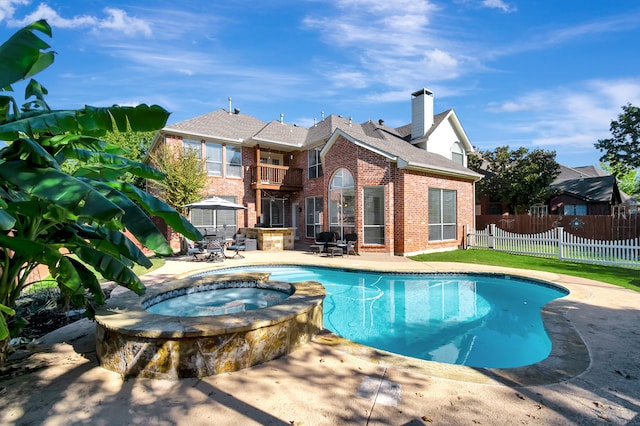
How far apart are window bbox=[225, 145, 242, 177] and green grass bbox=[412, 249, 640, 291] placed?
40.1ft

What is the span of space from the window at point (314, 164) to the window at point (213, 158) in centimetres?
564

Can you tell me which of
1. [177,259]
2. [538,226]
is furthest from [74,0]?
[538,226]

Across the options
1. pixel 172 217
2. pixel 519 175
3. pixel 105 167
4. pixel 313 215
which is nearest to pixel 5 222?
pixel 172 217

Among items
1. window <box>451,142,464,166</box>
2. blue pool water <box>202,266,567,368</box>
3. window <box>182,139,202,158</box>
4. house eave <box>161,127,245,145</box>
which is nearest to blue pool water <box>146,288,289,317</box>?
blue pool water <box>202,266,567,368</box>

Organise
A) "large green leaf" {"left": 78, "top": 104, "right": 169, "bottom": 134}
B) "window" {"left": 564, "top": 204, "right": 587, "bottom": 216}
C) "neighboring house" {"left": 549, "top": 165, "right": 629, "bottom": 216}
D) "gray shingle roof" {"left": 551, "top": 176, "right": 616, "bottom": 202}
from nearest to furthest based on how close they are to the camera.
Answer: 1. "large green leaf" {"left": 78, "top": 104, "right": 169, "bottom": 134}
2. "gray shingle roof" {"left": 551, "top": 176, "right": 616, "bottom": 202}
3. "neighboring house" {"left": 549, "top": 165, "right": 629, "bottom": 216}
4. "window" {"left": 564, "top": 204, "right": 587, "bottom": 216}

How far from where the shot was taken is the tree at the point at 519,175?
22953mm

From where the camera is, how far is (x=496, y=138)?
85.7ft

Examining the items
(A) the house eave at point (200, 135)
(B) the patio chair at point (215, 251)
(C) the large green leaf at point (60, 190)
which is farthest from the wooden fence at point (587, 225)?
(C) the large green leaf at point (60, 190)

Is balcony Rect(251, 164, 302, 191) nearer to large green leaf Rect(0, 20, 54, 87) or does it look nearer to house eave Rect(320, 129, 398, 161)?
house eave Rect(320, 129, 398, 161)

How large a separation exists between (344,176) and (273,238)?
16.4 ft

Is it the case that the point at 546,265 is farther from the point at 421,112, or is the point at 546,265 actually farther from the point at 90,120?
the point at 90,120

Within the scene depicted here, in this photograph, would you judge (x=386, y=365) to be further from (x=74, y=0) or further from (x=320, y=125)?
(x=320, y=125)

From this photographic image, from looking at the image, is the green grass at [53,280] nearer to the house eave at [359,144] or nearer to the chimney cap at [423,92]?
the house eave at [359,144]

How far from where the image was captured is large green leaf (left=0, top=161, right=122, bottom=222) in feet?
8.33
